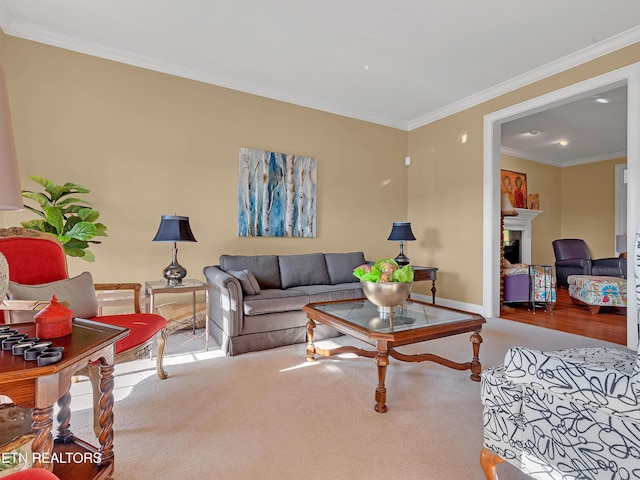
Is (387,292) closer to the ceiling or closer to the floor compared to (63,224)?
closer to the floor

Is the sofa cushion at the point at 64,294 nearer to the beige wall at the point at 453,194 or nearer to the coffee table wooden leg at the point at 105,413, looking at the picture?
the coffee table wooden leg at the point at 105,413

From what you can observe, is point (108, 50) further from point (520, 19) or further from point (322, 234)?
point (520, 19)

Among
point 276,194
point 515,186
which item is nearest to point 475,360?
point 276,194

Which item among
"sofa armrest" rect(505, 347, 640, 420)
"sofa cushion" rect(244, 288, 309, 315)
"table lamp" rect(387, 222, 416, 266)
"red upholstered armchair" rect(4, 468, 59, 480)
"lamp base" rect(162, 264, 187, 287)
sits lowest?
"sofa cushion" rect(244, 288, 309, 315)

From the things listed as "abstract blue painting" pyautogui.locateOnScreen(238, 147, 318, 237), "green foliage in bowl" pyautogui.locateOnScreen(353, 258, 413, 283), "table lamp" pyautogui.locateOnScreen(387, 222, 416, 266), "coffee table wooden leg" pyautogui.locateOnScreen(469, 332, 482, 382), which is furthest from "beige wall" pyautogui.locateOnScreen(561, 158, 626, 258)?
"green foliage in bowl" pyautogui.locateOnScreen(353, 258, 413, 283)

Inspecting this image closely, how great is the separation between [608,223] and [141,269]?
8806mm

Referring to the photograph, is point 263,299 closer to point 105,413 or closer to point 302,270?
point 302,270

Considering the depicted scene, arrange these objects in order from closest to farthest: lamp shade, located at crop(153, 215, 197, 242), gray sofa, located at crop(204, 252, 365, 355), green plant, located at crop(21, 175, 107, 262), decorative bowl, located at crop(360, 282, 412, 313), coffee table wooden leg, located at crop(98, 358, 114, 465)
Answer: coffee table wooden leg, located at crop(98, 358, 114, 465) → decorative bowl, located at crop(360, 282, 412, 313) → green plant, located at crop(21, 175, 107, 262) → gray sofa, located at crop(204, 252, 365, 355) → lamp shade, located at crop(153, 215, 197, 242)

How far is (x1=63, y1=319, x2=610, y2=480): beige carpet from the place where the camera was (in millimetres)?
1530

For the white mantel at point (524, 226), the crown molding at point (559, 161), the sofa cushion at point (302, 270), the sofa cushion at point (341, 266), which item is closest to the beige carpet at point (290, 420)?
the sofa cushion at point (302, 270)

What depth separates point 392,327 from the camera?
2.24 m

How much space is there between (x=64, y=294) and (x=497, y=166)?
474 cm

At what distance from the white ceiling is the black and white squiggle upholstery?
287 cm

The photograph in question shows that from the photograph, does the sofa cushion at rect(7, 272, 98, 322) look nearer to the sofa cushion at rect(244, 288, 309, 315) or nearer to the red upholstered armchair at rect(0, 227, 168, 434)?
the red upholstered armchair at rect(0, 227, 168, 434)
